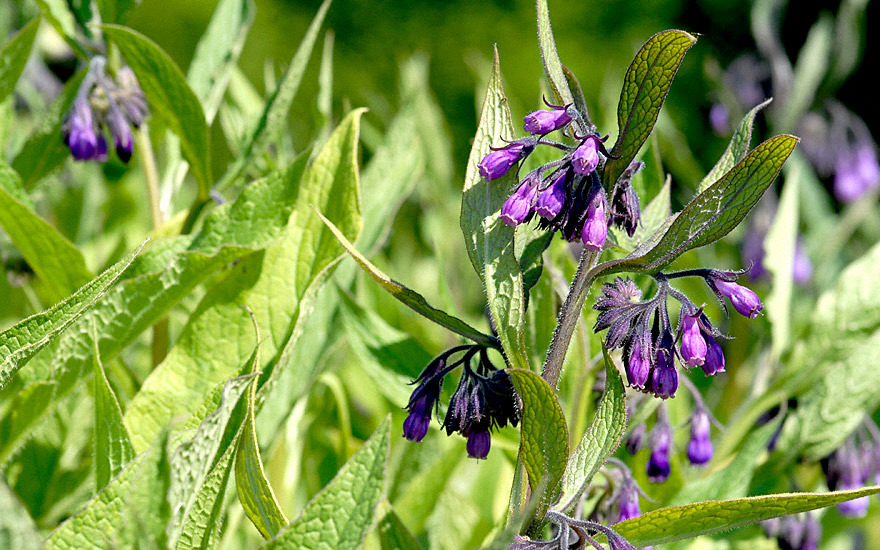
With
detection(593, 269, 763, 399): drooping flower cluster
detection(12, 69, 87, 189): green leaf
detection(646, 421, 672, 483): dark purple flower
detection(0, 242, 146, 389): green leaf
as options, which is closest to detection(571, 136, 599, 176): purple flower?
detection(593, 269, 763, 399): drooping flower cluster

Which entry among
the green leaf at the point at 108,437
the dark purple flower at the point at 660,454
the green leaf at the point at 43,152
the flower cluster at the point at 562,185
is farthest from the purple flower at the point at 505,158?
the green leaf at the point at 43,152

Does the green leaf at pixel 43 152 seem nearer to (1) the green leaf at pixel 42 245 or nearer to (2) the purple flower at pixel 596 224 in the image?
(1) the green leaf at pixel 42 245

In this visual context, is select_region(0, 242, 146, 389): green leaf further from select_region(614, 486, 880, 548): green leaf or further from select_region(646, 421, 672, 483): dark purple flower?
select_region(646, 421, 672, 483): dark purple flower

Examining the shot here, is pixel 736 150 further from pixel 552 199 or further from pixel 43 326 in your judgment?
pixel 43 326

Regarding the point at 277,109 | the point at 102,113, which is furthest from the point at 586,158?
the point at 102,113

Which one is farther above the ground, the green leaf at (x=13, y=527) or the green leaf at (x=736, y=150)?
the green leaf at (x=736, y=150)

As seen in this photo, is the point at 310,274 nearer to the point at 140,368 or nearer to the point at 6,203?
the point at 6,203

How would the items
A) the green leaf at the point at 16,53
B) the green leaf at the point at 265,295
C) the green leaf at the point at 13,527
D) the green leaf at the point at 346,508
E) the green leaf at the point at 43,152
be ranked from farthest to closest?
the green leaf at the point at 43,152 < the green leaf at the point at 16,53 < the green leaf at the point at 265,295 < the green leaf at the point at 346,508 < the green leaf at the point at 13,527
